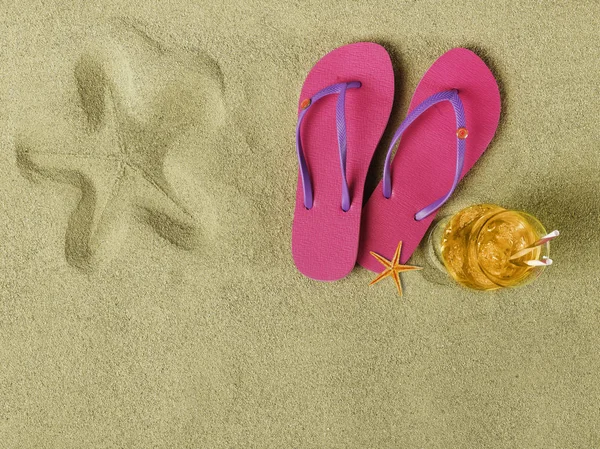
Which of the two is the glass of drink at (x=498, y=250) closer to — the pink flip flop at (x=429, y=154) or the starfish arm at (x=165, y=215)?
the pink flip flop at (x=429, y=154)

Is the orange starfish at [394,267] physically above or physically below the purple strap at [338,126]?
below

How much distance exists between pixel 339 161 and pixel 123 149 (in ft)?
1.29

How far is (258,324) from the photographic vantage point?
3.03 feet

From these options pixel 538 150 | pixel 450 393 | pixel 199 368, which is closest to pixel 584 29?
pixel 538 150

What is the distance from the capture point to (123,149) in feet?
3.03

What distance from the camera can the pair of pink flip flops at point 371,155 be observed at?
0.91 metres

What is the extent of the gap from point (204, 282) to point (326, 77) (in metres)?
0.43

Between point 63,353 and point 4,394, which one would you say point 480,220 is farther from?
point 4,394

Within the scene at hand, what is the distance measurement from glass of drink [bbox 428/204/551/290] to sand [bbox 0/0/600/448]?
0.33 feet

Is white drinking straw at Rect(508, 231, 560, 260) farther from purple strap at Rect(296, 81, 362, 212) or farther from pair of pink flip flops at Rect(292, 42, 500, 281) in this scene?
purple strap at Rect(296, 81, 362, 212)

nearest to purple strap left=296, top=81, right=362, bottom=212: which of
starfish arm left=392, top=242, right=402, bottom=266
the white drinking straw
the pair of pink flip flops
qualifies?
the pair of pink flip flops

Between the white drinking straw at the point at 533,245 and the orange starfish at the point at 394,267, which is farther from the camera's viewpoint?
the orange starfish at the point at 394,267

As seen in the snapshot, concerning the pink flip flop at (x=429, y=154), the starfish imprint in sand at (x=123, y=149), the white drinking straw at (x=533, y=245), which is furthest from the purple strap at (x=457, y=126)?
the starfish imprint in sand at (x=123, y=149)

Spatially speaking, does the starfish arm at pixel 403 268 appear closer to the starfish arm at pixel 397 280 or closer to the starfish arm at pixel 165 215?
the starfish arm at pixel 397 280
